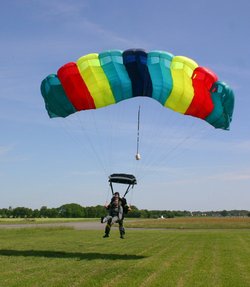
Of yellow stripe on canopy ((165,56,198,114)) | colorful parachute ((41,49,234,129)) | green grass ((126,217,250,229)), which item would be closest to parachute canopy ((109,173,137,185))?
colorful parachute ((41,49,234,129))

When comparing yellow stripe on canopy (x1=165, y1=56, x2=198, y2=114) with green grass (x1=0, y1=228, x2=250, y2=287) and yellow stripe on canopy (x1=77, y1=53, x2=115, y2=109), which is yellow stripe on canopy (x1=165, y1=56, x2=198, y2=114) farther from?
green grass (x1=0, y1=228, x2=250, y2=287)

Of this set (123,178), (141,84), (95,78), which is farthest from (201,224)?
(95,78)

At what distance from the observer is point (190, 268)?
48.8 feet

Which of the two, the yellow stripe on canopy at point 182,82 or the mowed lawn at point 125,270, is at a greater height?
the yellow stripe on canopy at point 182,82

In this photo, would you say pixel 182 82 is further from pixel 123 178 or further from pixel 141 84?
pixel 123 178

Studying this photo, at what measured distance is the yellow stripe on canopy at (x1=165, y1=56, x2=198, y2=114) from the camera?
17359 millimetres

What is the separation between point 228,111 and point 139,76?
359cm

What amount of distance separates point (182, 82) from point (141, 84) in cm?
163

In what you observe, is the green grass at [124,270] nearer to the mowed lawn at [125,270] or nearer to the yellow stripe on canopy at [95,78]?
the mowed lawn at [125,270]

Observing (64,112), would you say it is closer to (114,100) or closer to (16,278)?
(114,100)

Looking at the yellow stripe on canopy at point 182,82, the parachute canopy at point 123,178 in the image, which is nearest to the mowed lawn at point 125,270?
the parachute canopy at point 123,178

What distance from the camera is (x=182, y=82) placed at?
1752 centimetres

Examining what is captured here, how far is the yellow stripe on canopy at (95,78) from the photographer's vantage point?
57.7ft

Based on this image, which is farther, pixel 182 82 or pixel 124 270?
pixel 182 82
